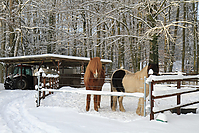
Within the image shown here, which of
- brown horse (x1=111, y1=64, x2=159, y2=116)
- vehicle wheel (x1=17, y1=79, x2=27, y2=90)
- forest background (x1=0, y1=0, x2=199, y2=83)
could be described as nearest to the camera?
brown horse (x1=111, y1=64, x2=159, y2=116)

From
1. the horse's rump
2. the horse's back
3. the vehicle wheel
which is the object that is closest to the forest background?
the vehicle wheel

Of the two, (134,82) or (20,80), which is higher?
(134,82)

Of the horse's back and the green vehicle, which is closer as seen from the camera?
the horse's back

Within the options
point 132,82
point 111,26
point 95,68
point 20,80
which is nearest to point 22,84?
point 20,80

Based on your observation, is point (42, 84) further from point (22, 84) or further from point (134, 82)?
point (22, 84)

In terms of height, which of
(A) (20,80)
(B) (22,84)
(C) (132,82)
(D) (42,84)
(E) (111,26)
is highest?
(E) (111,26)

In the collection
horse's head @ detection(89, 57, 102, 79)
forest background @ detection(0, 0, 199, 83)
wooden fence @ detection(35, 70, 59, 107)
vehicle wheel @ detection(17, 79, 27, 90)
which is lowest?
vehicle wheel @ detection(17, 79, 27, 90)

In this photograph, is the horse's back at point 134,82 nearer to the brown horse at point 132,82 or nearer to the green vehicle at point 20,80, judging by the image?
the brown horse at point 132,82

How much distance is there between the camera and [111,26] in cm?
1516

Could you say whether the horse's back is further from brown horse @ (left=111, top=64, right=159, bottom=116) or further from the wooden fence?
the wooden fence

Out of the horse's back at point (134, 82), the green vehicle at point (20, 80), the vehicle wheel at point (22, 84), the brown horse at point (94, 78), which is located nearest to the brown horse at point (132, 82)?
the horse's back at point (134, 82)

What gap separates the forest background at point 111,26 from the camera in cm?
1070

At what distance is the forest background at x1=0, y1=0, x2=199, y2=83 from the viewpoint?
35.1ft

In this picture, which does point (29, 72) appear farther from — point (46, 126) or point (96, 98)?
point (46, 126)
